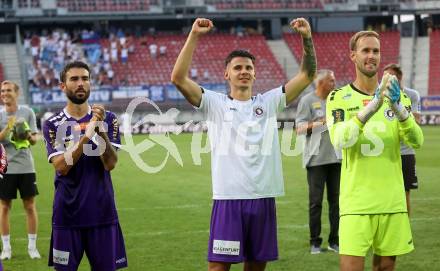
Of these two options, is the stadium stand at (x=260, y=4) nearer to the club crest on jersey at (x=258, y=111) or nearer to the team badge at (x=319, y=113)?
the team badge at (x=319, y=113)

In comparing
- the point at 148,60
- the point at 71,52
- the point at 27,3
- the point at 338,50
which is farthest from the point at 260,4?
the point at 27,3

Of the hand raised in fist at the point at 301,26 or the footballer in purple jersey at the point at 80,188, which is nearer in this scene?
the hand raised in fist at the point at 301,26

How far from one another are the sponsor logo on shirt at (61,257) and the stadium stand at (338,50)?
39.6 meters

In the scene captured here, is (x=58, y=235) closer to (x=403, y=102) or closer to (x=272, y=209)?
(x=272, y=209)

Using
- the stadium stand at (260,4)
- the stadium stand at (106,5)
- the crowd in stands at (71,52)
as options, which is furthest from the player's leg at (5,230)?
the stadium stand at (260,4)

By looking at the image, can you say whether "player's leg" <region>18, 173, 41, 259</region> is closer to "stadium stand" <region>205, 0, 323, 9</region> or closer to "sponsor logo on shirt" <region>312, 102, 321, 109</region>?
"sponsor logo on shirt" <region>312, 102, 321, 109</region>

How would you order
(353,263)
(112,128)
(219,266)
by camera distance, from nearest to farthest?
(353,263), (219,266), (112,128)

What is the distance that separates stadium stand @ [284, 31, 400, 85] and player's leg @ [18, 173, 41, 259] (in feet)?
120

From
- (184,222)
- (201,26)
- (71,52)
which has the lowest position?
(184,222)

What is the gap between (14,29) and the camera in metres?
45.6

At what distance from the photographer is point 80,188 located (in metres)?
5.77

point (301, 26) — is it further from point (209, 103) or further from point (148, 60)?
point (148, 60)

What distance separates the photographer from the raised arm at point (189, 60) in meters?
5.38

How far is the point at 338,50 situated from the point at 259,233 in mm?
43199
